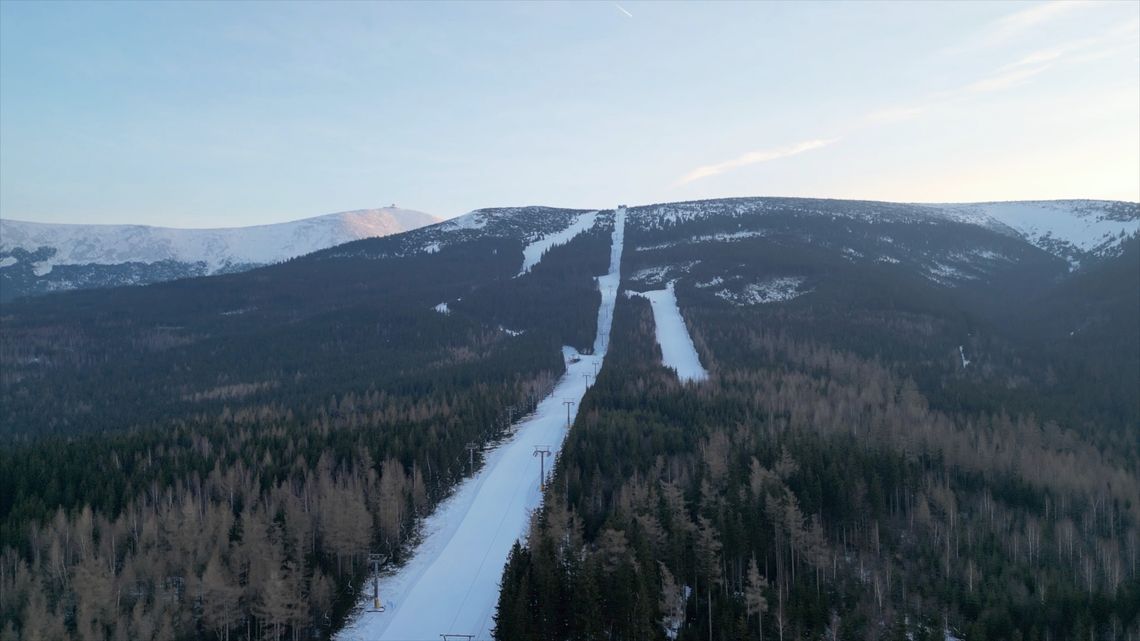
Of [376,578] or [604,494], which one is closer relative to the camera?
[376,578]

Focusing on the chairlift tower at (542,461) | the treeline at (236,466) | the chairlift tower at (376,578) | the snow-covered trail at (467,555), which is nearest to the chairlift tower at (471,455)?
the treeline at (236,466)

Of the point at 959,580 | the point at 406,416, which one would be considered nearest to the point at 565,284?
the point at 406,416

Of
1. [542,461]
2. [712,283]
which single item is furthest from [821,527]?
[712,283]

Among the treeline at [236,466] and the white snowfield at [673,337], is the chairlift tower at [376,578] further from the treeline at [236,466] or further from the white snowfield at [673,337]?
the white snowfield at [673,337]

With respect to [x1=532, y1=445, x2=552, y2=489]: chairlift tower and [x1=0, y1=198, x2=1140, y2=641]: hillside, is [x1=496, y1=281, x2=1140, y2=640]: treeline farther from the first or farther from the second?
[x1=532, y1=445, x2=552, y2=489]: chairlift tower

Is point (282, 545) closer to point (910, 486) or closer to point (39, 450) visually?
point (39, 450)

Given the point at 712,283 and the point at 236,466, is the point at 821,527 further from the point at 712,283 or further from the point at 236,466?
the point at 712,283
